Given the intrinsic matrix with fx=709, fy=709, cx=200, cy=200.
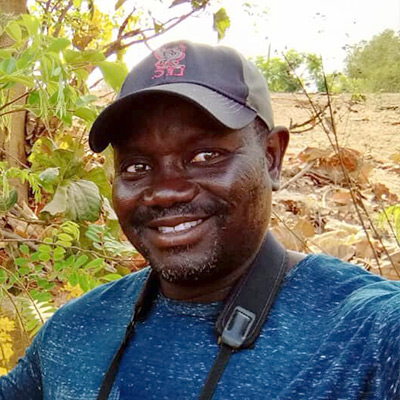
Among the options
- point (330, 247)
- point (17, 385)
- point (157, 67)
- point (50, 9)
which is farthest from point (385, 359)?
point (330, 247)

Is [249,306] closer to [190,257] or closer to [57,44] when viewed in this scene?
[190,257]

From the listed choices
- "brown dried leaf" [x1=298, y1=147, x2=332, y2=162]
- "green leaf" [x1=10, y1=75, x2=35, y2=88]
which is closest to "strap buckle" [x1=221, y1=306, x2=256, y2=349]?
"green leaf" [x1=10, y1=75, x2=35, y2=88]

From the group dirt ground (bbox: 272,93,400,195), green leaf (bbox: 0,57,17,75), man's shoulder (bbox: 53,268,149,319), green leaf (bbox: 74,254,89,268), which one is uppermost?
green leaf (bbox: 0,57,17,75)

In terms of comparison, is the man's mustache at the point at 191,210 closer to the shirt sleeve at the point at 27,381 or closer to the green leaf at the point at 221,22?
the shirt sleeve at the point at 27,381

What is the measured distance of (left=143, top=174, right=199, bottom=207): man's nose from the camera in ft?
4.11

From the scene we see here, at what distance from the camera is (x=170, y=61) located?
4.42ft

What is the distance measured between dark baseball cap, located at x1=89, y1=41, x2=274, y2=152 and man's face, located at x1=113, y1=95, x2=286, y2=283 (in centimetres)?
3

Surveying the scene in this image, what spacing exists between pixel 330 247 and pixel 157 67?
337cm

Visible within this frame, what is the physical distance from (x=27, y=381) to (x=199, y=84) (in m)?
0.76

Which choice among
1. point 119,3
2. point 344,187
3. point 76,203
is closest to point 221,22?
point 119,3

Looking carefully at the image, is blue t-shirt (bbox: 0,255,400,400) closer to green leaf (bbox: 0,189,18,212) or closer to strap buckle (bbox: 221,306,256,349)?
strap buckle (bbox: 221,306,256,349)

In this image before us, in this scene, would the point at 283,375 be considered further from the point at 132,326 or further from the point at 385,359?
the point at 132,326

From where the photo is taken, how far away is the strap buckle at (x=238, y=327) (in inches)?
47.0

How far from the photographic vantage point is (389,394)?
1.04 m
